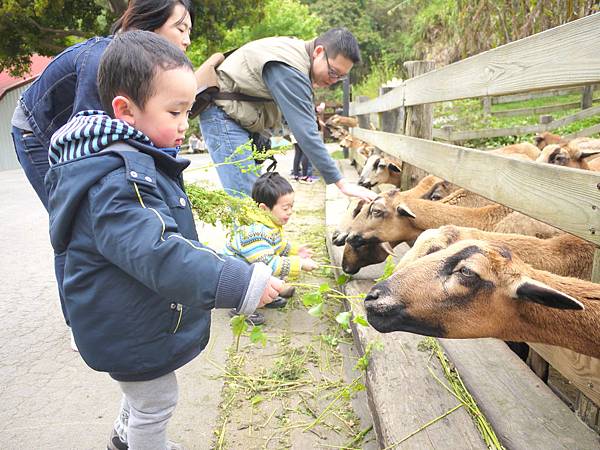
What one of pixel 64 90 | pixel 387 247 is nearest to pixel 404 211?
pixel 387 247

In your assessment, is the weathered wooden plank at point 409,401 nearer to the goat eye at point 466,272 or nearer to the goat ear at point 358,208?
the goat eye at point 466,272

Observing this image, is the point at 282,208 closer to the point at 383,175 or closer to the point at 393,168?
the point at 393,168

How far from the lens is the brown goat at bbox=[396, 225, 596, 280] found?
2822mm

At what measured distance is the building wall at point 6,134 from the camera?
2250cm

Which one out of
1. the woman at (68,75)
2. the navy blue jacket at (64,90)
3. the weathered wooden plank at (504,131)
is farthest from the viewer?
the weathered wooden plank at (504,131)

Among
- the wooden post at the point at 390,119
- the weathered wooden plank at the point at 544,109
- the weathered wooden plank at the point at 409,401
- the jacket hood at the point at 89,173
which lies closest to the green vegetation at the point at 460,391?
the weathered wooden plank at the point at 409,401

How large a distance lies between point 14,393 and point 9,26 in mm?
18760

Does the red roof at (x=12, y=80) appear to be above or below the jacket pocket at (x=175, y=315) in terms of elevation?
above

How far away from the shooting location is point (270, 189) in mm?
4168

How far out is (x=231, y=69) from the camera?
4141 mm

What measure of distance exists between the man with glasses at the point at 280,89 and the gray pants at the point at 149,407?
1.97 meters

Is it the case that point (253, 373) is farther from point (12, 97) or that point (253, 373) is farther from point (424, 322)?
point (12, 97)

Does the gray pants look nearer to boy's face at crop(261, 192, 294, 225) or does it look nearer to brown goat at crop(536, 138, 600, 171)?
boy's face at crop(261, 192, 294, 225)

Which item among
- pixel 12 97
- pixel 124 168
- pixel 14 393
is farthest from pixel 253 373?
pixel 12 97
